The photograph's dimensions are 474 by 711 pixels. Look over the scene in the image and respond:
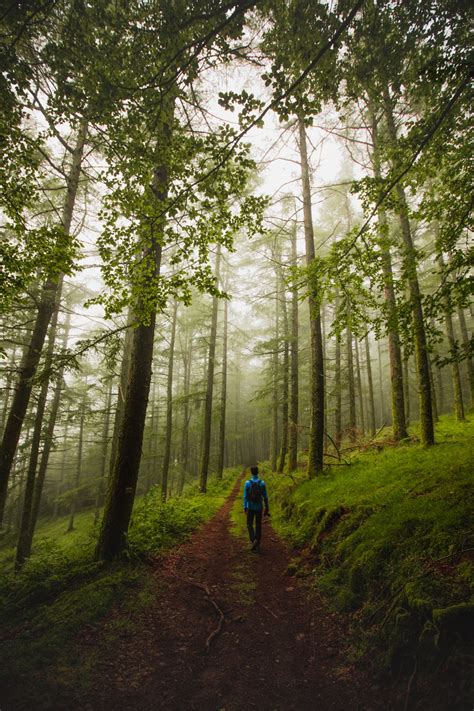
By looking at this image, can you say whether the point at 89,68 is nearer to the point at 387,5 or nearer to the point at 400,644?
the point at 387,5

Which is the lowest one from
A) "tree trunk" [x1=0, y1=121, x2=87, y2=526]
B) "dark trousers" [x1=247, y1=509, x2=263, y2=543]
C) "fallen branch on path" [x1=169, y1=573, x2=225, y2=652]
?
"fallen branch on path" [x1=169, y1=573, x2=225, y2=652]

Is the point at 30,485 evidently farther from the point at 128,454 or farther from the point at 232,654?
the point at 232,654

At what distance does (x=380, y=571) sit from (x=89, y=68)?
8.79m

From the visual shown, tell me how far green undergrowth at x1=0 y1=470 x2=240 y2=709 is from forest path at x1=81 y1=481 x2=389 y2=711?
0.93 feet

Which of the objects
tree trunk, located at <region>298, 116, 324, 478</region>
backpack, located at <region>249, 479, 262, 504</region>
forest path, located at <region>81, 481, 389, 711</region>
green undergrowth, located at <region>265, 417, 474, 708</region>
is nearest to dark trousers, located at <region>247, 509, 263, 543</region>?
backpack, located at <region>249, 479, 262, 504</region>

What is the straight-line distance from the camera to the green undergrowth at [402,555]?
2887 mm

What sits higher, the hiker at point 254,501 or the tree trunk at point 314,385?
the tree trunk at point 314,385

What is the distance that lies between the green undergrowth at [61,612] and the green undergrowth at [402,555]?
10.4 ft

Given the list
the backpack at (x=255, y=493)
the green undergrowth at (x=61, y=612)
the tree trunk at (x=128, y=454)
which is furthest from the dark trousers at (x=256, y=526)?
the tree trunk at (x=128, y=454)

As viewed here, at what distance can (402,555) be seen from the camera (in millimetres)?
4039

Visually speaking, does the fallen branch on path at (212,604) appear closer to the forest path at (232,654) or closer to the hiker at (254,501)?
the forest path at (232,654)

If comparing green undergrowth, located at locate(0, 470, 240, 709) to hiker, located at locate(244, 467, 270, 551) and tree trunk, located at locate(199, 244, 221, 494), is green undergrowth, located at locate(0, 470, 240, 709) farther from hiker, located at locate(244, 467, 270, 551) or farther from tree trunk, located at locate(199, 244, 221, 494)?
tree trunk, located at locate(199, 244, 221, 494)

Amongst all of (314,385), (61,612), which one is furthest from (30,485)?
(314,385)

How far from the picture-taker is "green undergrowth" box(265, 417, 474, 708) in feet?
9.47
